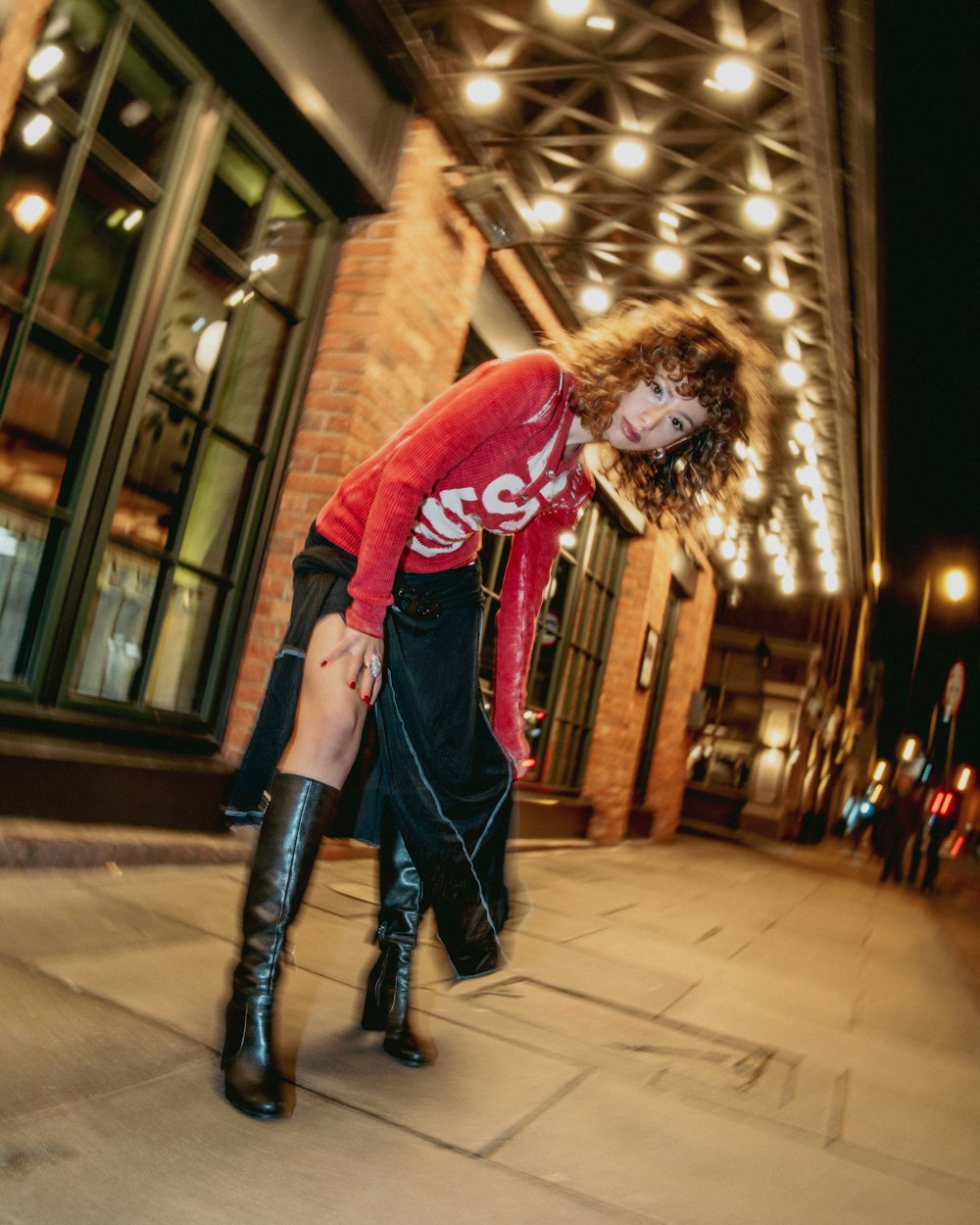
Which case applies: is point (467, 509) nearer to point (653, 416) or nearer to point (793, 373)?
point (653, 416)

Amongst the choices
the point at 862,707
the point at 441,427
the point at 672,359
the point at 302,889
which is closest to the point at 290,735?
the point at 302,889

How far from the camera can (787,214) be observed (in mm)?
5320

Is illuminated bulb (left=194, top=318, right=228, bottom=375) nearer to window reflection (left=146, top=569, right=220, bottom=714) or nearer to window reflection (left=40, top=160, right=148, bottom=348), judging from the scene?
window reflection (left=40, top=160, right=148, bottom=348)

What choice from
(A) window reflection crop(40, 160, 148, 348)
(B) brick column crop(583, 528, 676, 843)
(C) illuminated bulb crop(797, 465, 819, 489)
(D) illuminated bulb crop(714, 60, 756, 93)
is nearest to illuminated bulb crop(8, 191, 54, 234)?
(A) window reflection crop(40, 160, 148, 348)

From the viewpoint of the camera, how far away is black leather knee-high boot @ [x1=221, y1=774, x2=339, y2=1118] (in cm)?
154

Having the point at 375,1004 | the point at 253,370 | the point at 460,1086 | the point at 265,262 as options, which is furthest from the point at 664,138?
the point at 460,1086

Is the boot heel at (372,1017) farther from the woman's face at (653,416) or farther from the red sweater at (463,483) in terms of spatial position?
the woman's face at (653,416)

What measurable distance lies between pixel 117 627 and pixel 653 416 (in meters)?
2.39

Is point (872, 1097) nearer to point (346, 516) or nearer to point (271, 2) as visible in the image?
point (346, 516)

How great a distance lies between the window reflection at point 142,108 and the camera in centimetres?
316

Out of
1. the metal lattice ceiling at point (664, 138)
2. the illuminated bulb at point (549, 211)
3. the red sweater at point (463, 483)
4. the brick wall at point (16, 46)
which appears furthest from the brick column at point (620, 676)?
the brick wall at point (16, 46)

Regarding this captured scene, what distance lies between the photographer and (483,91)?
4.62 m

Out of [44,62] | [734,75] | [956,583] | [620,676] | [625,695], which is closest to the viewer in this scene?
[44,62]

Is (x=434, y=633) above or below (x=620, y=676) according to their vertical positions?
below
